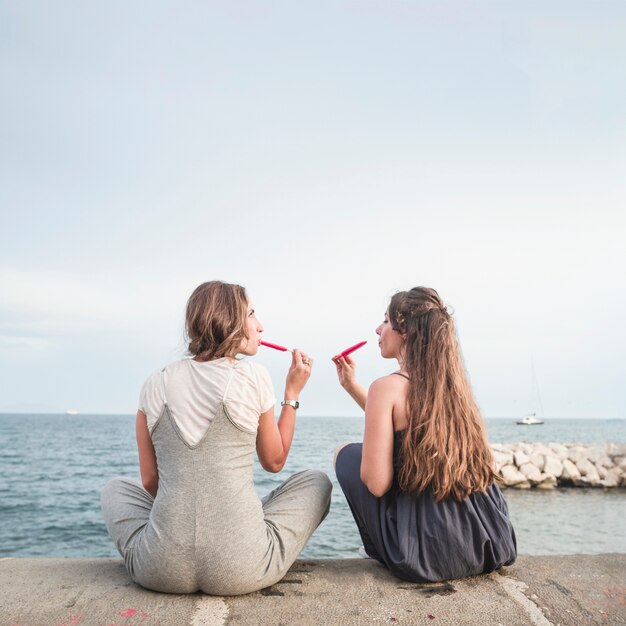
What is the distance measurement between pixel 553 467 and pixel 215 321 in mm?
16733

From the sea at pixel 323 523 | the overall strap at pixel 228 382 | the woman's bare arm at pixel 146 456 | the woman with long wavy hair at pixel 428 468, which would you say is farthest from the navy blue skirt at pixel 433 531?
the sea at pixel 323 523

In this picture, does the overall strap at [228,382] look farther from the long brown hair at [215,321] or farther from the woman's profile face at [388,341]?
the woman's profile face at [388,341]

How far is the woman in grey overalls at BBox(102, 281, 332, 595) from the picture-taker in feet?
7.55

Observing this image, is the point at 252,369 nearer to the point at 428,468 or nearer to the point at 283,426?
the point at 283,426

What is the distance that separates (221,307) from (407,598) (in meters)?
1.44

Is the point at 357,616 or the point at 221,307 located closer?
the point at 357,616

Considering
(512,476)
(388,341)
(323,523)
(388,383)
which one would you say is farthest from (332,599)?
(512,476)

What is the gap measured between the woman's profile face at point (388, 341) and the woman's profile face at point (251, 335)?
0.59 m

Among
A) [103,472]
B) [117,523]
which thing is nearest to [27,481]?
[103,472]

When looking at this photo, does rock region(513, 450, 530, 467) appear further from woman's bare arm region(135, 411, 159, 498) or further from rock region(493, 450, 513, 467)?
woman's bare arm region(135, 411, 159, 498)

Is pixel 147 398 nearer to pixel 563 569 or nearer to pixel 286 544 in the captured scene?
pixel 286 544

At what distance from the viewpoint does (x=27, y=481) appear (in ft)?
68.7

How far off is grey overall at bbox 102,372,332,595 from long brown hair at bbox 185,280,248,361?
273 mm

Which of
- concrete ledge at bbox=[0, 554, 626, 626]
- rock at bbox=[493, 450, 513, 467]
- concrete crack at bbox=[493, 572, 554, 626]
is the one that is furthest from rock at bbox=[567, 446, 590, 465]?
concrete crack at bbox=[493, 572, 554, 626]
